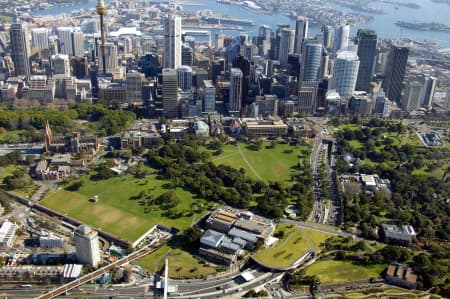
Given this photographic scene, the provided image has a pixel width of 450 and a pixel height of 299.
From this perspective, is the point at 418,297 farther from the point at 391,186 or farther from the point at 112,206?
the point at 112,206

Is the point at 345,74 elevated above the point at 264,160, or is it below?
above

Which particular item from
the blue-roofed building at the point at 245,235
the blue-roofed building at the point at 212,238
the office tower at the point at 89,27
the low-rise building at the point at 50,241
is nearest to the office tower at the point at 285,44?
the office tower at the point at 89,27

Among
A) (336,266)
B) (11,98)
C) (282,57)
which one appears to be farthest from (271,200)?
(282,57)

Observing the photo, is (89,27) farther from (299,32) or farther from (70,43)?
(299,32)

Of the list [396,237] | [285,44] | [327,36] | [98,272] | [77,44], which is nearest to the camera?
[98,272]

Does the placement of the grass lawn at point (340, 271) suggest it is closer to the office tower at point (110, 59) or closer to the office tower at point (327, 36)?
the office tower at point (110, 59)

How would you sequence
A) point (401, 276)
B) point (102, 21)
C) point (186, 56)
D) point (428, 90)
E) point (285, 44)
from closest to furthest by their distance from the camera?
point (401, 276)
point (428, 90)
point (102, 21)
point (186, 56)
point (285, 44)

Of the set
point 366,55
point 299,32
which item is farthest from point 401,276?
point 299,32

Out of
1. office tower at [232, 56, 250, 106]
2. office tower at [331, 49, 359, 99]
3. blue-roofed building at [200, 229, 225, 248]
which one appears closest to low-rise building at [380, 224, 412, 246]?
blue-roofed building at [200, 229, 225, 248]
